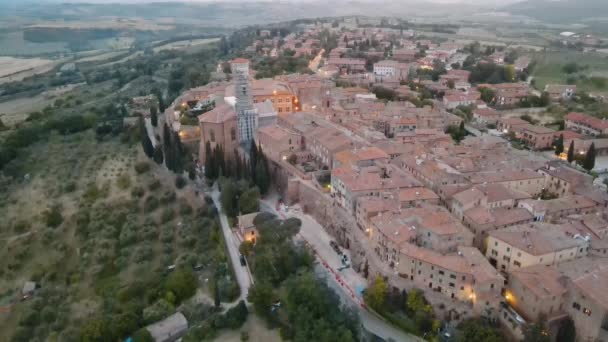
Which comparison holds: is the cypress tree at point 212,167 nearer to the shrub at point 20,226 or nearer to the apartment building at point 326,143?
the apartment building at point 326,143

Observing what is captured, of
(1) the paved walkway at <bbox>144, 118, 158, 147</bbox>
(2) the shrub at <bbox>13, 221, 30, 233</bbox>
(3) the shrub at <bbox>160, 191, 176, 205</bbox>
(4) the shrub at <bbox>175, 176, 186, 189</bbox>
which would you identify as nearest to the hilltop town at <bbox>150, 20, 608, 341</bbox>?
(1) the paved walkway at <bbox>144, 118, 158, 147</bbox>

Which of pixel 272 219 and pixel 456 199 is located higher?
pixel 456 199

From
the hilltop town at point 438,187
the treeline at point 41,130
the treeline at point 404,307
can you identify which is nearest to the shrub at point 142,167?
Answer: the hilltop town at point 438,187

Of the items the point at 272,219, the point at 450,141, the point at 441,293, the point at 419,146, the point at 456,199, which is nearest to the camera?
the point at 441,293

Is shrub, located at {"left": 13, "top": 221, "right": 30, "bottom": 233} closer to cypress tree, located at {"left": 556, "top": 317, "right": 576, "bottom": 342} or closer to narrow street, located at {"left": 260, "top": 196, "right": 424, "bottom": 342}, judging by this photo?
narrow street, located at {"left": 260, "top": 196, "right": 424, "bottom": 342}

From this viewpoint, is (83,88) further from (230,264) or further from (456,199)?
(456,199)

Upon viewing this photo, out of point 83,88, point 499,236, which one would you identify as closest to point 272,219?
point 499,236

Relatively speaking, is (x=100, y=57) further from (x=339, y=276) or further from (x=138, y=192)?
(x=339, y=276)
